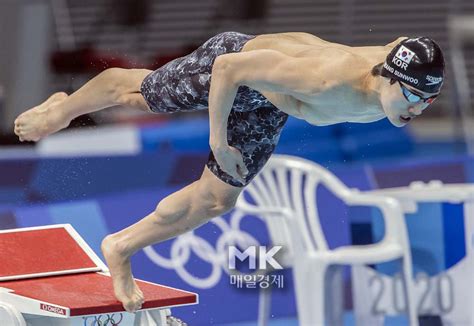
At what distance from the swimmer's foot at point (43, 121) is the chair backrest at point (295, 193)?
1.41 metres

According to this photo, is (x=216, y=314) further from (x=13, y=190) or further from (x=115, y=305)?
(x=115, y=305)

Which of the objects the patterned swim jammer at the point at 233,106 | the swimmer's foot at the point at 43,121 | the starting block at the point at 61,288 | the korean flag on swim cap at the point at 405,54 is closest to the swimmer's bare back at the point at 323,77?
the korean flag on swim cap at the point at 405,54

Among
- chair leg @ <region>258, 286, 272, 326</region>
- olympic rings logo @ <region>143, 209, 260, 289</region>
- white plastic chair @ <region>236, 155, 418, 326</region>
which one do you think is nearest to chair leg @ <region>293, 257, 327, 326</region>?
white plastic chair @ <region>236, 155, 418, 326</region>

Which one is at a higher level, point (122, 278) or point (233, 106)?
point (233, 106)

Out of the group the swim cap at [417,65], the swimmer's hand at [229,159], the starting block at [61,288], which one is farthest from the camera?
the starting block at [61,288]

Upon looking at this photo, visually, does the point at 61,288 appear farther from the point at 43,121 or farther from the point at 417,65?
the point at 417,65

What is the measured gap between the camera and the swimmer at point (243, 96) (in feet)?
12.9

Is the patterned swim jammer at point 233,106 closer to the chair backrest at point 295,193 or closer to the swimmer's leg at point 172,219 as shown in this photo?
the swimmer's leg at point 172,219

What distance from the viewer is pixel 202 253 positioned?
239 inches


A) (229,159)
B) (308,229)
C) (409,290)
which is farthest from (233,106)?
(409,290)

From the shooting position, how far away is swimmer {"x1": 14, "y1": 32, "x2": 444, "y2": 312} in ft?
12.9

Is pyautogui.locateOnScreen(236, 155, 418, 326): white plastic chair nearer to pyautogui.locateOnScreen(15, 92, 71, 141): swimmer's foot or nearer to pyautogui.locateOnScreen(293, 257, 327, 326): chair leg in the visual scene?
pyautogui.locateOnScreen(293, 257, 327, 326): chair leg

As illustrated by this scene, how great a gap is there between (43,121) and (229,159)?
3.39ft

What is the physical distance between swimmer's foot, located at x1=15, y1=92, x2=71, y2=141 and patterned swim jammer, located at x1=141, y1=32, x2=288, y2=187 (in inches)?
17.9
